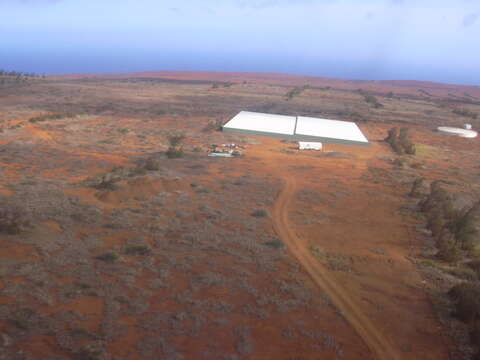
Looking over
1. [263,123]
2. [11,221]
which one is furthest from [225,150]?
[11,221]

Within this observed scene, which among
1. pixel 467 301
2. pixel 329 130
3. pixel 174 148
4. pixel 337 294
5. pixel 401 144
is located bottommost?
pixel 337 294

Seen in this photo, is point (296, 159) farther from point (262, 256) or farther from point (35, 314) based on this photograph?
point (35, 314)

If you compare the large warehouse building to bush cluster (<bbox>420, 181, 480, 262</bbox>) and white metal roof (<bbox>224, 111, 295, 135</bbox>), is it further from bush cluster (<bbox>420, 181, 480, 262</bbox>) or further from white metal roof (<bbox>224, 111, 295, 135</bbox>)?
bush cluster (<bbox>420, 181, 480, 262</bbox>)

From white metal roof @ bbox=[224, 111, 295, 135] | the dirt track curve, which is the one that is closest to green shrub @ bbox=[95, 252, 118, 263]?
the dirt track curve

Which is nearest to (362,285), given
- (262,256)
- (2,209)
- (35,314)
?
(262,256)

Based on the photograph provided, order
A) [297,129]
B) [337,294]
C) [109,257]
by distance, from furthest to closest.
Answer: [297,129], [109,257], [337,294]

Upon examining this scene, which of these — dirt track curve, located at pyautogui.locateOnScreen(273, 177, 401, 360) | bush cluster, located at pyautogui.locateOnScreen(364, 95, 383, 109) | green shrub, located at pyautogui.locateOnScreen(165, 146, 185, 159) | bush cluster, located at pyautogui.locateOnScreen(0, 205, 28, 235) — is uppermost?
bush cluster, located at pyautogui.locateOnScreen(364, 95, 383, 109)

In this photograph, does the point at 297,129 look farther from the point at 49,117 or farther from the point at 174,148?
the point at 49,117
